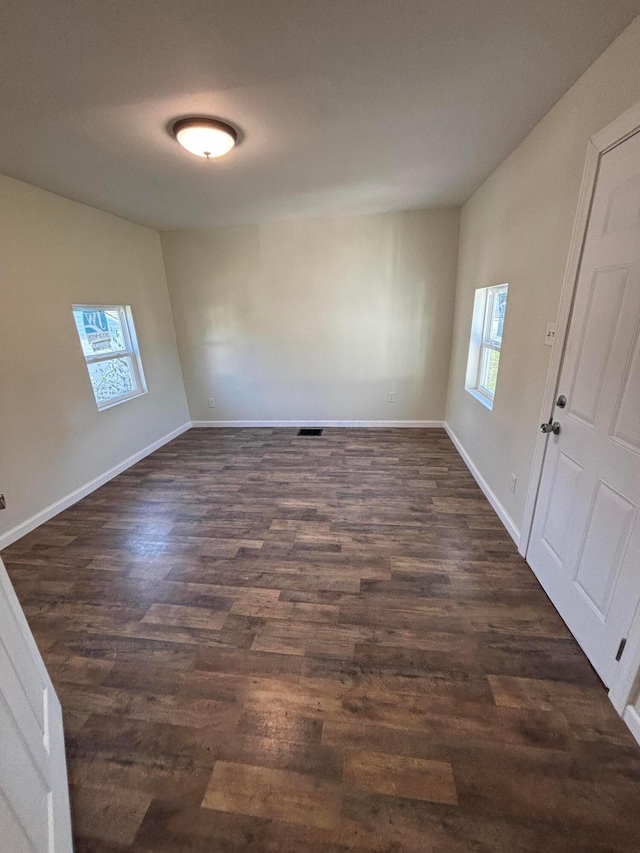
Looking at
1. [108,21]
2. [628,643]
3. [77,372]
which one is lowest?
[628,643]

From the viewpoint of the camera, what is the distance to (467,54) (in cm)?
139

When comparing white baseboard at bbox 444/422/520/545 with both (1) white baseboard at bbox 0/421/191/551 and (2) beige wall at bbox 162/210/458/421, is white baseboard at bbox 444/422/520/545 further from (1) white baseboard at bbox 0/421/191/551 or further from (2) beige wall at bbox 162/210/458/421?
(1) white baseboard at bbox 0/421/191/551

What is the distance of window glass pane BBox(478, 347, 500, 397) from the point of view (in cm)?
315

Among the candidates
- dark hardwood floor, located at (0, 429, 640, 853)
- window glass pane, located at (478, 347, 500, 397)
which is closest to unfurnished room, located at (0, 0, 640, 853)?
dark hardwood floor, located at (0, 429, 640, 853)

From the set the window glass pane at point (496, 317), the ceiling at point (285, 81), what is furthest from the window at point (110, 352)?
the window glass pane at point (496, 317)

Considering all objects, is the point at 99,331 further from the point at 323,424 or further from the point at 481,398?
the point at 481,398

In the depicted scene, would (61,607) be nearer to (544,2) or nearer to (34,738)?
(34,738)

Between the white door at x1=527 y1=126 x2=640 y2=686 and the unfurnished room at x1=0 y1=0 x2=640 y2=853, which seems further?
the white door at x1=527 y1=126 x2=640 y2=686

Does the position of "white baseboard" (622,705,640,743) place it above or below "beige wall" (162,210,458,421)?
below

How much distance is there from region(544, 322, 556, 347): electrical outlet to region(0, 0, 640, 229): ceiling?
3.64ft

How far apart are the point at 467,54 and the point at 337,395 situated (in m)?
A: 3.32

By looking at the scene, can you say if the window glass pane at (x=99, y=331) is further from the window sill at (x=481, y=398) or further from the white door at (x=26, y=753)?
the window sill at (x=481, y=398)

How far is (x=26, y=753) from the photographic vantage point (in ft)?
2.94

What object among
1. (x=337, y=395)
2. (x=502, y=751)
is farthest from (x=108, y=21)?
(x=337, y=395)
